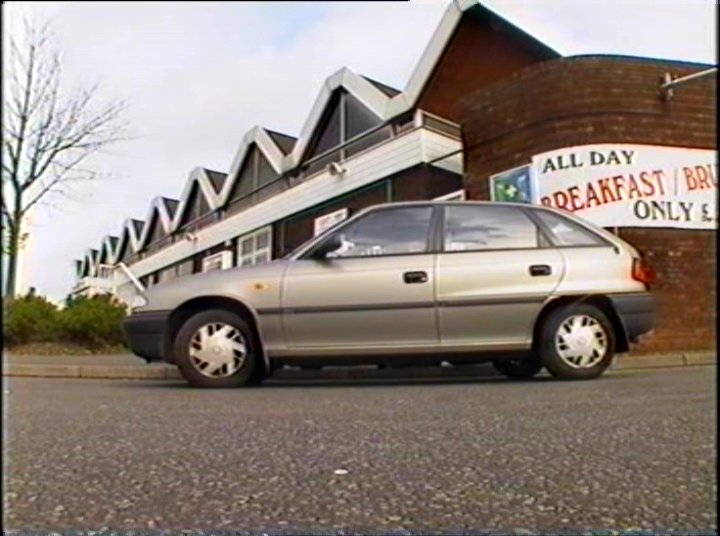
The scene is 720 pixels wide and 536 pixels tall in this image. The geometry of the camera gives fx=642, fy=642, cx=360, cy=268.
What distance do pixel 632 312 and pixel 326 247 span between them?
1657 mm

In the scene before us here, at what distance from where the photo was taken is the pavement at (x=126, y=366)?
392 centimetres

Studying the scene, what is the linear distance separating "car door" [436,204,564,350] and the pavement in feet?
2.15

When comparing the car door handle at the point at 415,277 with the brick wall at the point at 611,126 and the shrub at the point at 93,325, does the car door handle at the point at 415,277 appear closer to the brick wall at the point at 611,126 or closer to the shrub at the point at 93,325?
the brick wall at the point at 611,126

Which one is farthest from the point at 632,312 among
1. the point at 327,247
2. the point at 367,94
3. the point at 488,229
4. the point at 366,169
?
the point at 367,94

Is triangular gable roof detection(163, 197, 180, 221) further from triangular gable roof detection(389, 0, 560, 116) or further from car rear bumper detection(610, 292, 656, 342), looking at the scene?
car rear bumper detection(610, 292, 656, 342)

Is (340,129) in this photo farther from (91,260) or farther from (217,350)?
(91,260)

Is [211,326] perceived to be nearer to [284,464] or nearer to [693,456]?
[284,464]

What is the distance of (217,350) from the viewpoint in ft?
11.4

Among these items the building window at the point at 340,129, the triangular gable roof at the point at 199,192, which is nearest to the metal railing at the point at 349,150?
the building window at the point at 340,129

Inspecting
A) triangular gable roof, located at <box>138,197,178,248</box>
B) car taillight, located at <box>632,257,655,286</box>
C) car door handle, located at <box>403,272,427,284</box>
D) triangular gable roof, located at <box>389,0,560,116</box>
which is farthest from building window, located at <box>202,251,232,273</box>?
car taillight, located at <box>632,257,655,286</box>

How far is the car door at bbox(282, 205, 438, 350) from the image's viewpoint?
3336 mm

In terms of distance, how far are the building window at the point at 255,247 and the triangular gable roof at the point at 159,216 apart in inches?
44.6

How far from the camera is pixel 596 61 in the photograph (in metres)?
4.88

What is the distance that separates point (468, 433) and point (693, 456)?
0.68 m
